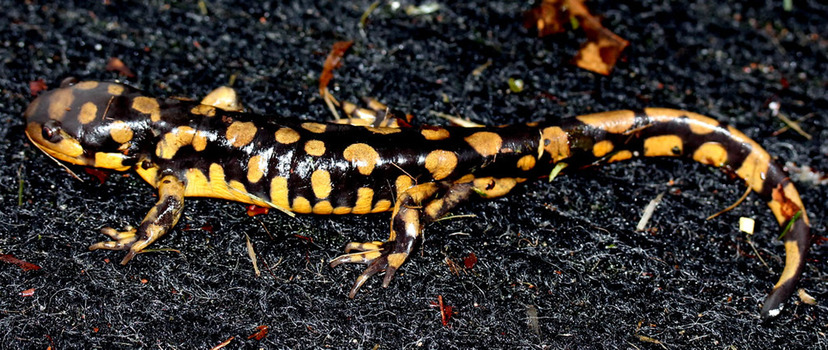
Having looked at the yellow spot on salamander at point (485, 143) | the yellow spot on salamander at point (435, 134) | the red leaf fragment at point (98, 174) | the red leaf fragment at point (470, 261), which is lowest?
the red leaf fragment at point (470, 261)

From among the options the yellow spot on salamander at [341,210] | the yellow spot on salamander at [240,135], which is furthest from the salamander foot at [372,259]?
the yellow spot on salamander at [240,135]

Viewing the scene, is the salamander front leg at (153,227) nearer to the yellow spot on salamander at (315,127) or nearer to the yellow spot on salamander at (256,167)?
the yellow spot on salamander at (256,167)

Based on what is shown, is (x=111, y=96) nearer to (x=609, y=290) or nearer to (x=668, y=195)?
(x=609, y=290)

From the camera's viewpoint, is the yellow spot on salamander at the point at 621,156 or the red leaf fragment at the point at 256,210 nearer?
the red leaf fragment at the point at 256,210

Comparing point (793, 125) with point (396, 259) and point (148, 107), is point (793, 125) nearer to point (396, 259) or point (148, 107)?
point (396, 259)

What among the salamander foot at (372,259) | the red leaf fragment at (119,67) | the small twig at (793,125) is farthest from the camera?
the small twig at (793,125)

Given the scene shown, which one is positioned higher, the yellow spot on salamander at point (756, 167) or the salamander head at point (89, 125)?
the salamander head at point (89, 125)

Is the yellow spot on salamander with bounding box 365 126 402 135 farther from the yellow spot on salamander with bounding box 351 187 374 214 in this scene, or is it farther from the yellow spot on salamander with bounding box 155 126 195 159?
the yellow spot on salamander with bounding box 155 126 195 159
